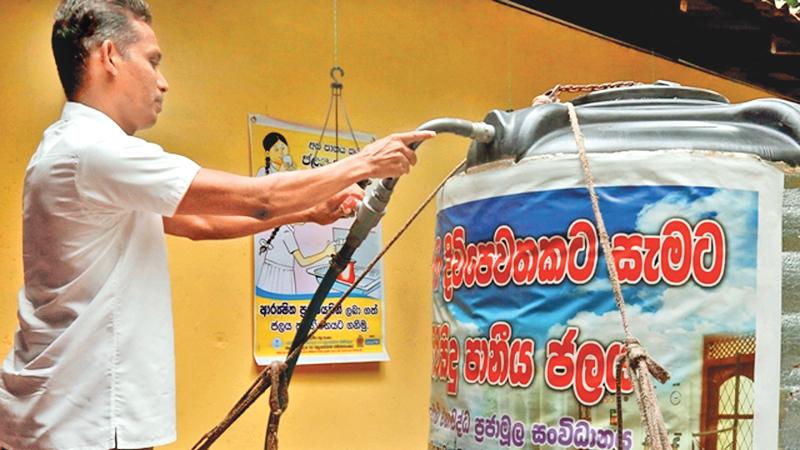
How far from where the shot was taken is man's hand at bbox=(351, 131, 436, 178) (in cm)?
149

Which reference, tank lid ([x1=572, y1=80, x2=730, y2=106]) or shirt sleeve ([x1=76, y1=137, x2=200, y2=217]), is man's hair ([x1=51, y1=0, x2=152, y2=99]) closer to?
shirt sleeve ([x1=76, y1=137, x2=200, y2=217])

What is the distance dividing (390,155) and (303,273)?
152 cm

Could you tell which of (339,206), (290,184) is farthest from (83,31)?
(339,206)

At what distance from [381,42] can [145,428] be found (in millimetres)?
2099

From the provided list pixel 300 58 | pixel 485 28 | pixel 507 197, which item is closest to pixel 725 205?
pixel 507 197

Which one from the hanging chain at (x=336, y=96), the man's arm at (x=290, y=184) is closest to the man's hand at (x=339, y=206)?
the man's arm at (x=290, y=184)

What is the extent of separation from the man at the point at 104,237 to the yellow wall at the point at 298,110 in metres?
0.97

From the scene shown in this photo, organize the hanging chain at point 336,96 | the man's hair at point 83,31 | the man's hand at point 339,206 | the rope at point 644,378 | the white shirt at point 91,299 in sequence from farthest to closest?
1. the hanging chain at point 336,96
2. the man's hand at point 339,206
3. the man's hair at point 83,31
4. the white shirt at point 91,299
5. the rope at point 644,378

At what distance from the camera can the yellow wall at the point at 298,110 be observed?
2.46 metres

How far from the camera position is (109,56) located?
1556mm

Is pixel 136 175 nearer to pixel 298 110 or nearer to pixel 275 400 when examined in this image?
pixel 275 400

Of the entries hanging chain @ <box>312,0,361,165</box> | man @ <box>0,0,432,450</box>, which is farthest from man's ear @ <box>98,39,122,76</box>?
hanging chain @ <box>312,0,361,165</box>

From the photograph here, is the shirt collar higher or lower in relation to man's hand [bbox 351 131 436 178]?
higher

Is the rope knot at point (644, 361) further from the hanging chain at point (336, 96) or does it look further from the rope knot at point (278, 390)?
the hanging chain at point (336, 96)
